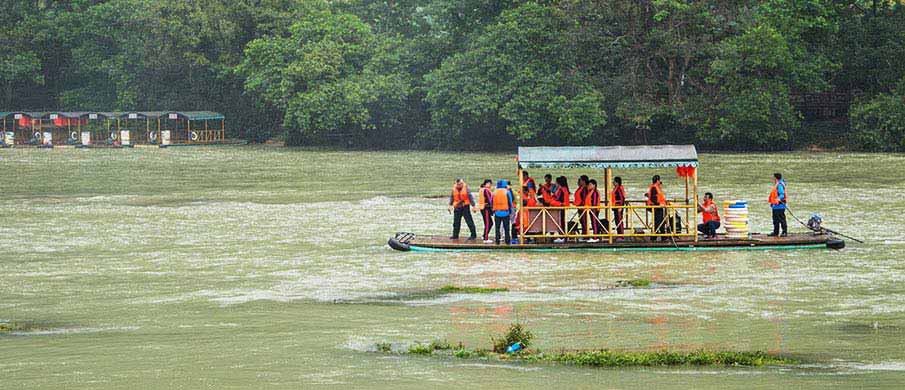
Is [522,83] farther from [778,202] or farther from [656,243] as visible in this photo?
[656,243]

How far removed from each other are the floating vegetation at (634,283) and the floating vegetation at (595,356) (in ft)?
19.4

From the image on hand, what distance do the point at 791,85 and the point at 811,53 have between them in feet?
7.64

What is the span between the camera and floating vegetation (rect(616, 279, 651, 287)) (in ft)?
74.8

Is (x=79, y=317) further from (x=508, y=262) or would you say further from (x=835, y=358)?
(x=835, y=358)

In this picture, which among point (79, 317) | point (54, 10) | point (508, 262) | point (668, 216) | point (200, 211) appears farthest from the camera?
point (54, 10)

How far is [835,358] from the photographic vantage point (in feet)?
53.3

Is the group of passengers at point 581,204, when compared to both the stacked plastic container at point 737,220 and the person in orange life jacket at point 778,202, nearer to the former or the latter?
the person in orange life jacket at point 778,202

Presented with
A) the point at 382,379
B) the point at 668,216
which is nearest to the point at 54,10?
the point at 668,216

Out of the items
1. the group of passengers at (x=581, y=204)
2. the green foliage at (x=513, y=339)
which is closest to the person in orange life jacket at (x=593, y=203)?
the group of passengers at (x=581, y=204)

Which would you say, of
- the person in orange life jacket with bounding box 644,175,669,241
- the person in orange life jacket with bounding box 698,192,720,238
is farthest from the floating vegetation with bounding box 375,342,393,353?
the person in orange life jacket with bounding box 698,192,720,238

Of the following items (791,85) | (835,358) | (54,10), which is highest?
(54,10)

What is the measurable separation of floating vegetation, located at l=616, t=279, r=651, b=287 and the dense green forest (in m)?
50.7

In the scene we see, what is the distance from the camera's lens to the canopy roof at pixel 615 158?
1095 inches

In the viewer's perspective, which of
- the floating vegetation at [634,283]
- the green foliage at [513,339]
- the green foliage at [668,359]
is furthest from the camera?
the floating vegetation at [634,283]
